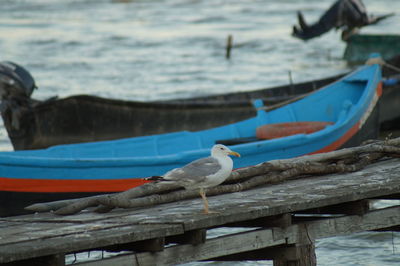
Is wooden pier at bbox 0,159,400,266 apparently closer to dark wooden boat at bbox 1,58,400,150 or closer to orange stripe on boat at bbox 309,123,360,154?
orange stripe on boat at bbox 309,123,360,154

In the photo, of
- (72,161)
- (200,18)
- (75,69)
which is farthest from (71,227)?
(200,18)

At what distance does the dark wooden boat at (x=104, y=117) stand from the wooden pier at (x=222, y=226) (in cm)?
753

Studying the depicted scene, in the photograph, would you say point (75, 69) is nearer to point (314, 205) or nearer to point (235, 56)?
point (235, 56)

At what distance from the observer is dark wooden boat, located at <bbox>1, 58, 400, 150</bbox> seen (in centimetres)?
1545

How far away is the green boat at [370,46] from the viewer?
87.4ft

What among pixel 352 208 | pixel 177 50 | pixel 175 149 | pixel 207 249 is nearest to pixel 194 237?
pixel 207 249

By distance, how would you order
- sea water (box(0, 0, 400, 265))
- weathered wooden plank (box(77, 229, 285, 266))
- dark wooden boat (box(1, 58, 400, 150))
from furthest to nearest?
1. sea water (box(0, 0, 400, 265))
2. dark wooden boat (box(1, 58, 400, 150))
3. weathered wooden plank (box(77, 229, 285, 266))

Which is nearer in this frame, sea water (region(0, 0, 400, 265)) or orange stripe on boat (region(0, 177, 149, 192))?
orange stripe on boat (region(0, 177, 149, 192))

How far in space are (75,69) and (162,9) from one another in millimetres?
23136

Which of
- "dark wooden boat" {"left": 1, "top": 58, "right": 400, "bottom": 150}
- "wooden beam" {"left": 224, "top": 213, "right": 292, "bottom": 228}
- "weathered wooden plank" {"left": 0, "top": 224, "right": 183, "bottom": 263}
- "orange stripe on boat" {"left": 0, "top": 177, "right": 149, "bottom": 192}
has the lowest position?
"weathered wooden plank" {"left": 0, "top": 224, "right": 183, "bottom": 263}

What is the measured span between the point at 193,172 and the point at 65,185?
13.9 ft

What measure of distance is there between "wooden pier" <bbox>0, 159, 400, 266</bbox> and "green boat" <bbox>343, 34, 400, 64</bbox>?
18277 millimetres

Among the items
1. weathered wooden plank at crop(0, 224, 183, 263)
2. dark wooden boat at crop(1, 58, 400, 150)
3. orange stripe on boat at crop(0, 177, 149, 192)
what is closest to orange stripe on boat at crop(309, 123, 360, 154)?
dark wooden boat at crop(1, 58, 400, 150)

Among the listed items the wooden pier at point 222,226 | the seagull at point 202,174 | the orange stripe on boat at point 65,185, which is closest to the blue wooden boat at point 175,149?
the orange stripe on boat at point 65,185
